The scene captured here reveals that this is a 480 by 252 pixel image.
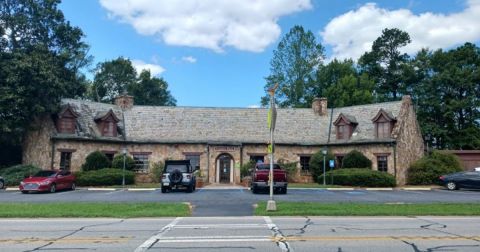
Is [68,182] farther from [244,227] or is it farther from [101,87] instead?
[101,87]

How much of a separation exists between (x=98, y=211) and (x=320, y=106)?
3021 centimetres

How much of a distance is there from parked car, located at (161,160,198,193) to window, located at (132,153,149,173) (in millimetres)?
10887

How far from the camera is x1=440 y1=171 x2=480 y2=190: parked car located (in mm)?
31469

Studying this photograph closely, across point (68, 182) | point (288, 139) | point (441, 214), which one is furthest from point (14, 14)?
point (441, 214)

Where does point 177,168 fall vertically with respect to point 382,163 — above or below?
below

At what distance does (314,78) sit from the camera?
5959 cm

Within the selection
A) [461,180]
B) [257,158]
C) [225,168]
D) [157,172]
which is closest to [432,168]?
[461,180]

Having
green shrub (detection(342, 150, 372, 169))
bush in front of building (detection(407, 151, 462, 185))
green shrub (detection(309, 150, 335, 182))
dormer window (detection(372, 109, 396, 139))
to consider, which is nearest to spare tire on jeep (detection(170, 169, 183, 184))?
green shrub (detection(309, 150, 335, 182))

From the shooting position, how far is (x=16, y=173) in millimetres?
33438

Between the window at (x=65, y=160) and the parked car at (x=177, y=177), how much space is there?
11912 mm

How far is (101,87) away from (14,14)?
33203 mm

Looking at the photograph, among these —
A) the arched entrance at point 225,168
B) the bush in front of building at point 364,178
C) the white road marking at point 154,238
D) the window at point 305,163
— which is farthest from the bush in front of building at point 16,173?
the white road marking at point 154,238

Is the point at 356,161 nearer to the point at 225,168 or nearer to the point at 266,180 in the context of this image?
the point at 225,168

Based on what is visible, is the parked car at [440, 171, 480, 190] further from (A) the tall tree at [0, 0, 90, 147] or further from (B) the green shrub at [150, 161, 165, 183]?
(A) the tall tree at [0, 0, 90, 147]
